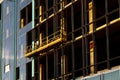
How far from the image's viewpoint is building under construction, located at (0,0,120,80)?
45.5 metres

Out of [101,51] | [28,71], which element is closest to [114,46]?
[101,51]

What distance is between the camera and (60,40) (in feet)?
165

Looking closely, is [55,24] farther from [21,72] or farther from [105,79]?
[105,79]

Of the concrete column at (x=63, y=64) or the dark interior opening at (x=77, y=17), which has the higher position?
the dark interior opening at (x=77, y=17)

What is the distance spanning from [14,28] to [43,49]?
523 inches

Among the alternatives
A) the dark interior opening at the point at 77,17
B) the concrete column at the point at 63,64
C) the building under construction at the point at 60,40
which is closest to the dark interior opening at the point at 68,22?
the building under construction at the point at 60,40

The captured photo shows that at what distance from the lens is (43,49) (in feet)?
178

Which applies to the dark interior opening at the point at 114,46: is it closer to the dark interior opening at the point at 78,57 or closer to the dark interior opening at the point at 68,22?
the dark interior opening at the point at 78,57

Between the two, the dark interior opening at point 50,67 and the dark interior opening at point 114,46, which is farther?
the dark interior opening at point 50,67

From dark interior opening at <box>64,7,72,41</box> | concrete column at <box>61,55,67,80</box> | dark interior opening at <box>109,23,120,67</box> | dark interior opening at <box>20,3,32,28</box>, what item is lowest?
concrete column at <box>61,55,67,80</box>

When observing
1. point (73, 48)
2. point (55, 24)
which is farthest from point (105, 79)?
point (55, 24)

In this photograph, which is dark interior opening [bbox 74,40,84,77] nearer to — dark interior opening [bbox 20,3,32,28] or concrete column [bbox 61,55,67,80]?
concrete column [bbox 61,55,67,80]

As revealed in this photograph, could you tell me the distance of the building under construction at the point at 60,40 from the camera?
4550 cm

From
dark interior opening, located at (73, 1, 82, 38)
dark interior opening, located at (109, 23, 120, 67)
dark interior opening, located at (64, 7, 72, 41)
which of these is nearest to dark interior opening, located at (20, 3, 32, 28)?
dark interior opening, located at (73, 1, 82, 38)
